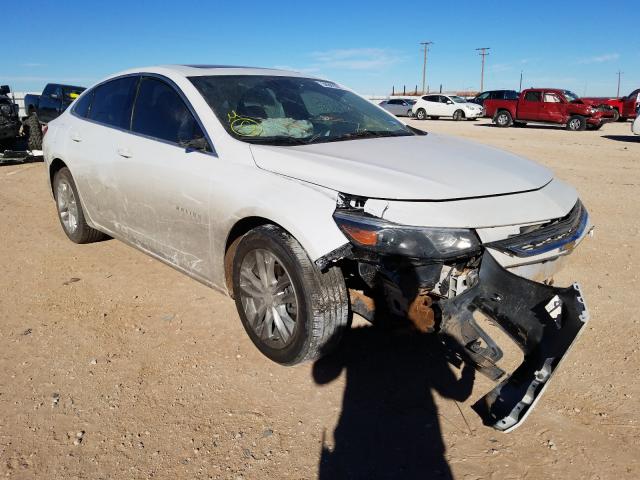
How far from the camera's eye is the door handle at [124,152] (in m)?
3.95

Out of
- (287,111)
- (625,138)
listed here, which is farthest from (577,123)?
(287,111)

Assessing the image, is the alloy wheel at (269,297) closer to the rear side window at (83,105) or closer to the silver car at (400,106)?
the rear side window at (83,105)

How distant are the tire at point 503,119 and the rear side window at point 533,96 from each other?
1.31 metres

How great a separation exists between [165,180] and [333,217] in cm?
145

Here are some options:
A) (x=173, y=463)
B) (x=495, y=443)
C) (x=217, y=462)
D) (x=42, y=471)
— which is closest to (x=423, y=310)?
(x=495, y=443)

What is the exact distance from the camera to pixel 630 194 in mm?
7879

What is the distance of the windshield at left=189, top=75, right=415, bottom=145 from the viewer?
3.43 meters

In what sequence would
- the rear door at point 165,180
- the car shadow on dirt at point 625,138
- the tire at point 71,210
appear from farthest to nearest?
the car shadow on dirt at point 625,138 → the tire at point 71,210 → the rear door at point 165,180

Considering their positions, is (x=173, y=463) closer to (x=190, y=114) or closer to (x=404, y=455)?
(x=404, y=455)

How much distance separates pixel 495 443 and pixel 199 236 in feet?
6.72

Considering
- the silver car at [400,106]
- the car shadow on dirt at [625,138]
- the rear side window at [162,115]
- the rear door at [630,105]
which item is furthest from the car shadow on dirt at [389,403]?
the silver car at [400,106]

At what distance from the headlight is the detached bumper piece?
0.13 m

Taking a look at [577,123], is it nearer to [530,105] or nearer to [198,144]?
[530,105]

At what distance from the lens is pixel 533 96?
2398 cm
